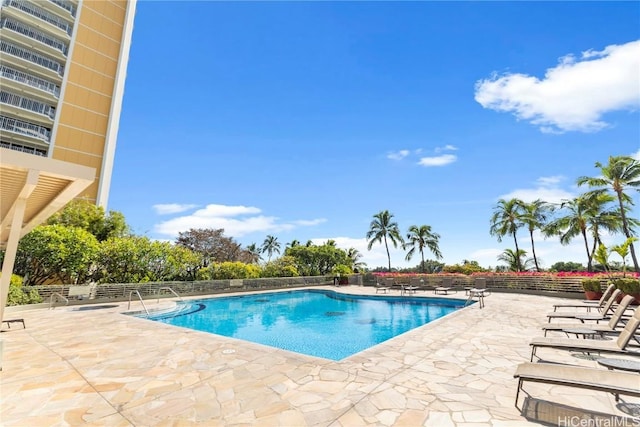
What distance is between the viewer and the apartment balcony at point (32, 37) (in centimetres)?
2853

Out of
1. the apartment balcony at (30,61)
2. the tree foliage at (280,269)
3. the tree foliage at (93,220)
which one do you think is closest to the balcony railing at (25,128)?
the apartment balcony at (30,61)

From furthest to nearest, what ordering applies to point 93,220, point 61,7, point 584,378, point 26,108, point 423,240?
point 423,240 → point 61,7 → point 26,108 → point 93,220 → point 584,378

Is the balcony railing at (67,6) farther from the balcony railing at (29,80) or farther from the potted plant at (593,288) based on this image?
the potted plant at (593,288)

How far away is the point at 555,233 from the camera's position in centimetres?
2788

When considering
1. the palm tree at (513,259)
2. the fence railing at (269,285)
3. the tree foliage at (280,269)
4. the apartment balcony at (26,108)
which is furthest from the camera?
the palm tree at (513,259)

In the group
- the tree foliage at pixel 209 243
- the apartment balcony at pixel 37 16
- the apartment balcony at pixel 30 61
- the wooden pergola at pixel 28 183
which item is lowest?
the wooden pergola at pixel 28 183

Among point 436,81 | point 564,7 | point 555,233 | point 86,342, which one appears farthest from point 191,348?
point 555,233

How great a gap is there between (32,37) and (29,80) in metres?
5.28

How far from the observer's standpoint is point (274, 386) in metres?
3.96

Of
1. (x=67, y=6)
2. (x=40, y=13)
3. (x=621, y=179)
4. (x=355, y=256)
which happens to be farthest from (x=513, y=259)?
(x=40, y=13)

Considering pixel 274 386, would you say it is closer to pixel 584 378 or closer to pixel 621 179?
pixel 584 378

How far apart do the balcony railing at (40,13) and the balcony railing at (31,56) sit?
3.95 metres

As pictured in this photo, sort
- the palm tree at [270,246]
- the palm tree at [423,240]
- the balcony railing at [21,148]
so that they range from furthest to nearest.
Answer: the palm tree at [270,246] < the palm tree at [423,240] < the balcony railing at [21,148]

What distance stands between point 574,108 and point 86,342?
15300mm
